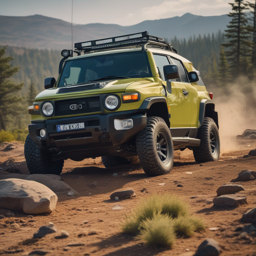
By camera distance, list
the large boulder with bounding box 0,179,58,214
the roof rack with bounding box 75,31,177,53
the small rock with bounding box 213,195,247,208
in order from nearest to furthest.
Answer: the small rock with bounding box 213,195,247,208, the large boulder with bounding box 0,179,58,214, the roof rack with bounding box 75,31,177,53

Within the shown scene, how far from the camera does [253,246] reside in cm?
287

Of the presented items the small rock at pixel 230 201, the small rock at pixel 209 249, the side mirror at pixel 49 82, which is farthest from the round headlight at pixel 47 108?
the small rock at pixel 209 249

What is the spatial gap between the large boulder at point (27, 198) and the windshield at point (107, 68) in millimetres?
2711

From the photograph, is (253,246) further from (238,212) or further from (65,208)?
(65,208)

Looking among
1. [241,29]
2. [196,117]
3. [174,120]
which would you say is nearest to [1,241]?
[174,120]

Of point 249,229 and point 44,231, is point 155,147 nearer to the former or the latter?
point 44,231

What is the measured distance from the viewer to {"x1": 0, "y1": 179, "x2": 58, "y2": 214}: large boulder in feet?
15.7

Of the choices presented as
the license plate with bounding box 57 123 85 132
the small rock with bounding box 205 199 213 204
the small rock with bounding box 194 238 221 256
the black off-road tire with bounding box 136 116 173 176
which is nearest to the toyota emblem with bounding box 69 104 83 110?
the license plate with bounding box 57 123 85 132

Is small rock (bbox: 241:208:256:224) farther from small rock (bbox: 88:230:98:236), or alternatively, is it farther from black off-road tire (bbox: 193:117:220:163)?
black off-road tire (bbox: 193:117:220:163)

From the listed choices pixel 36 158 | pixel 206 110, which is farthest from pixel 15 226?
pixel 206 110

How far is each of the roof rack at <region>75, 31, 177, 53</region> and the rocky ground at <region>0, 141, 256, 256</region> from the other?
2.74 meters

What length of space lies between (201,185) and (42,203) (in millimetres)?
2450

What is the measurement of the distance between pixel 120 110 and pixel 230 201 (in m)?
2.55

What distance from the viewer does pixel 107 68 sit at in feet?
23.7
